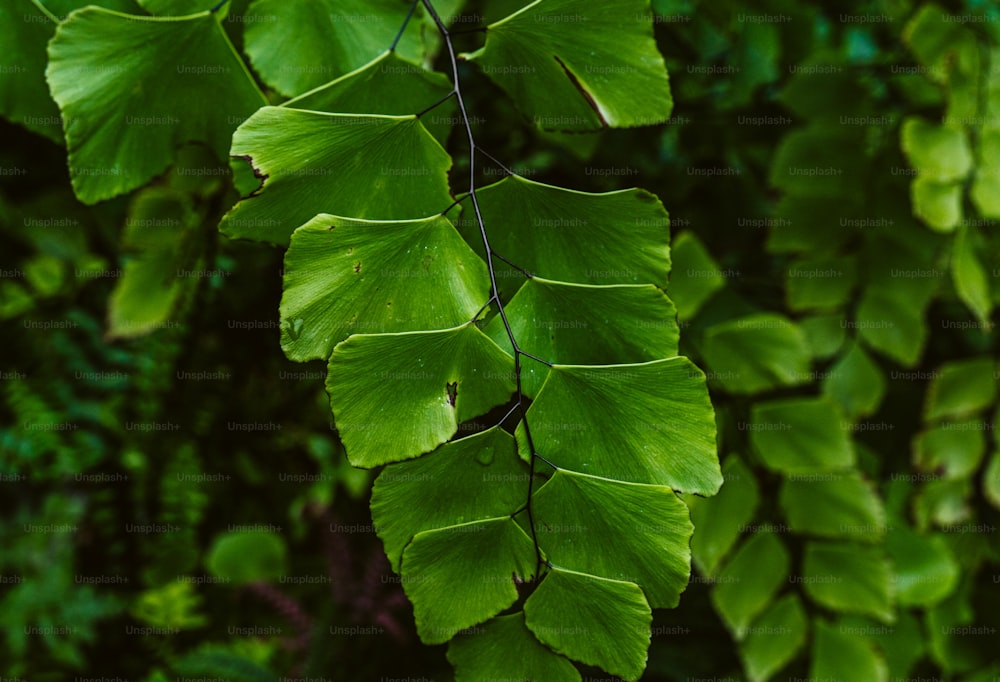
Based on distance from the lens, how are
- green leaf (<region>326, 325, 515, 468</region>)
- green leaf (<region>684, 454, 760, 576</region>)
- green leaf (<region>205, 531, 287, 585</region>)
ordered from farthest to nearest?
green leaf (<region>205, 531, 287, 585</region>) → green leaf (<region>684, 454, 760, 576</region>) → green leaf (<region>326, 325, 515, 468</region>)

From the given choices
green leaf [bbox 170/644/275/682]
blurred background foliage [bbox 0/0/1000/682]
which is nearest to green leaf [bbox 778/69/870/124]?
blurred background foliage [bbox 0/0/1000/682]

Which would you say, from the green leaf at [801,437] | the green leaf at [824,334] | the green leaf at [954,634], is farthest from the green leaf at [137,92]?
the green leaf at [954,634]

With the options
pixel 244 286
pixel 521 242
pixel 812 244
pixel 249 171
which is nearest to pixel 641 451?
pixel 521 242

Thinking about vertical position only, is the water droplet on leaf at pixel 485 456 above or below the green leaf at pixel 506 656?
above

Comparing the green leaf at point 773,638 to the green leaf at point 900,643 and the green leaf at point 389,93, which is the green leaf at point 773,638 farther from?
the green leaf at point 389,93

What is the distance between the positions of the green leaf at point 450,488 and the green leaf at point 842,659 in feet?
1.82

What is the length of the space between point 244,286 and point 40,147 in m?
0.36

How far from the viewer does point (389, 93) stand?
37 centimetres

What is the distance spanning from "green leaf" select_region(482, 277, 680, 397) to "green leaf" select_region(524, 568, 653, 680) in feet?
0.31

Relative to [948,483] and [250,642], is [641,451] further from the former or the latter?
[250,642]

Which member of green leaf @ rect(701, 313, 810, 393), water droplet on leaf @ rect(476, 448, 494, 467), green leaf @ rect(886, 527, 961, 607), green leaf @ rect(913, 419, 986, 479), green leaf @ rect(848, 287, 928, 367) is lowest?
green leaf @ rect(886, 527, 961, 607)

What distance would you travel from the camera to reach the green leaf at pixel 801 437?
66cm

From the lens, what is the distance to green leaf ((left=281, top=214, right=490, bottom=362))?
0.98ft

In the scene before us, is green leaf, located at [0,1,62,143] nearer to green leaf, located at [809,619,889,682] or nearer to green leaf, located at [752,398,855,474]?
green leaf, located at [752,398,855,474]
